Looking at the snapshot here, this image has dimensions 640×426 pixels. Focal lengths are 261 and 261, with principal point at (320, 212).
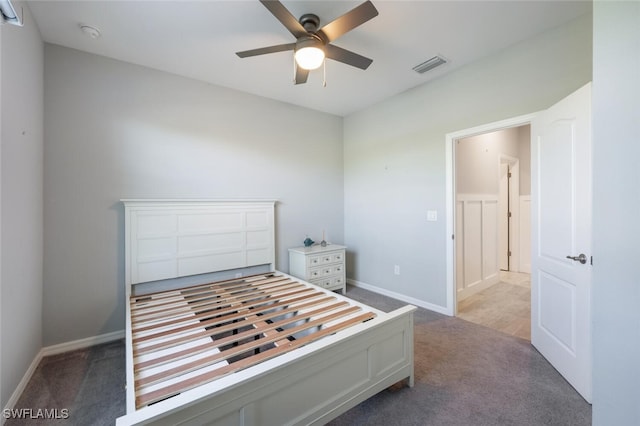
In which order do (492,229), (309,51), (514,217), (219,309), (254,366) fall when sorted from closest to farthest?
(254,366), (309,51), (219,309), (492,229), (514,217)

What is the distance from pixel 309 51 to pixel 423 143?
6.39 feet

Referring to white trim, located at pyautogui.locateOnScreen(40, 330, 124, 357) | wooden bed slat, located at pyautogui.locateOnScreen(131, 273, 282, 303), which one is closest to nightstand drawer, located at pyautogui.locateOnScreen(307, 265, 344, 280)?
wooden bed slat, located at pyautogui.locateOnScreen(131, 273, 282, 303)

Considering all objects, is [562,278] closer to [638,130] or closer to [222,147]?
[638,130]

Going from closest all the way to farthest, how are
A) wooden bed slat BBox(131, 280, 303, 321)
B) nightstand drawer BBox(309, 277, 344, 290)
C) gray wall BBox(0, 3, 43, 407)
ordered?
gray wall BBox(0, 3, 43, 407) < wooden bed slat BBox(131, 280, 303, 321) < nightstand drawer BBox(309, 277, 344, 290)

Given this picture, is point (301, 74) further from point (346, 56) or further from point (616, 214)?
point (616, 214)

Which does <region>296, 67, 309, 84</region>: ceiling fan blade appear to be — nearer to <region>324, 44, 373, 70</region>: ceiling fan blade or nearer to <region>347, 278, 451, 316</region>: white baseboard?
<region>324, 44, 373, 70</region>: ceiling fan blade

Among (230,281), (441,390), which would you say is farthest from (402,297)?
(230,281)

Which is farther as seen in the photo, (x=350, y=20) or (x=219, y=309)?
(x=219, y=309)

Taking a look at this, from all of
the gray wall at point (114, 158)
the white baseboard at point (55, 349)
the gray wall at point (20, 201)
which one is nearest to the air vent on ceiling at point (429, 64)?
the gray wall at point (114, 158)

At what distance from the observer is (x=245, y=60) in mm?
2635

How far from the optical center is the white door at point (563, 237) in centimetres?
174

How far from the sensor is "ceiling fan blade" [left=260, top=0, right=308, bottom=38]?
1498mm

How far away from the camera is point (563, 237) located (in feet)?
6.45

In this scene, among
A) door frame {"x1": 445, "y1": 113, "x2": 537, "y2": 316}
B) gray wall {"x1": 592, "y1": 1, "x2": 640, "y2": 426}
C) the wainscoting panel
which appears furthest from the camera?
the wainscoting panel
